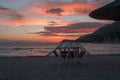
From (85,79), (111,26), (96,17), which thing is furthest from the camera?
(96,17)

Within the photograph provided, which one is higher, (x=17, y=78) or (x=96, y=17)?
(x=96, y=17)

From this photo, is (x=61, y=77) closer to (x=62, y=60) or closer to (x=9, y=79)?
(x=9, y=79)

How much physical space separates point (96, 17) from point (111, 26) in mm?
1839

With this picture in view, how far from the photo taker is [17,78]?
7.90 m

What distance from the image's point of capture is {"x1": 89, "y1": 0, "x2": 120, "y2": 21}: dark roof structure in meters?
8.62

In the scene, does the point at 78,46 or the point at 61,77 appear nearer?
the point at 61,77

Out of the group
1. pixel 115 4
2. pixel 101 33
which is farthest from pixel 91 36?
pixel 115 4

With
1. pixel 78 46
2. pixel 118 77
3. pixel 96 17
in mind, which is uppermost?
pixel 96 17

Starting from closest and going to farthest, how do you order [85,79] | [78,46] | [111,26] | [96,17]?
1. [85,79]
2. [111,26]
3. [96,17]
4. [78,46]

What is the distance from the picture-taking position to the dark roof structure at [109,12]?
862 cm

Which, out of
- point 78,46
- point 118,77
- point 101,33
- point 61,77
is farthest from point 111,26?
point 78,46

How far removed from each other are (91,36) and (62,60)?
285 centimetres

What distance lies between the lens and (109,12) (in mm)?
9508

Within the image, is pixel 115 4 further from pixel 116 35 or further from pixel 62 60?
pixel 62 60
